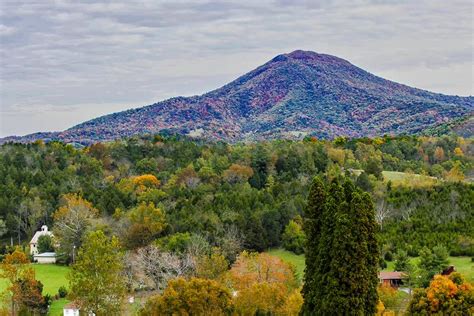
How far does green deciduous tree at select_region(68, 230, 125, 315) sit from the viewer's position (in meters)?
29.7

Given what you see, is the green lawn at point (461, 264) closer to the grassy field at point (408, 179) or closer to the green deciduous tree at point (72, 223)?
the grassy field at point (408, 179)

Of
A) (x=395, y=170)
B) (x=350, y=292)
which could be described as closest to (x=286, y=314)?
(x=350, y=292)

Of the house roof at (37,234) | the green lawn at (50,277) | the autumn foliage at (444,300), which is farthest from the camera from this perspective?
the house roof at (37,234)

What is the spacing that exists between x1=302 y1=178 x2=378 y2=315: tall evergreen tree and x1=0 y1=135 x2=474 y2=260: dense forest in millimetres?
24339

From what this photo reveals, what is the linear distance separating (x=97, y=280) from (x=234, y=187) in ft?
140

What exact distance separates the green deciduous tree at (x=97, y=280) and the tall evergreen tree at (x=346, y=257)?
895cm

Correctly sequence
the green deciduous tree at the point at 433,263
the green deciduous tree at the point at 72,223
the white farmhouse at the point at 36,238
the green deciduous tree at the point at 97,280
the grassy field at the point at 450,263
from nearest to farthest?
the green deciduous tree at the point at 97,280, the green deciduous tree at the point at 433,263, the grassy field at the point at 450,263, the green deciduous tree at the point at 72,223, the white farmhouse at the point at 36,238

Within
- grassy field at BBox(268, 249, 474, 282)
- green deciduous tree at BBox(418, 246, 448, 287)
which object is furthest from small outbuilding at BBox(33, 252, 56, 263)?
green deciduous tree at BBox(418, 246, 448, 287)

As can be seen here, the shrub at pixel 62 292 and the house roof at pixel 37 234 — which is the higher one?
the house roof at pixel 37 234

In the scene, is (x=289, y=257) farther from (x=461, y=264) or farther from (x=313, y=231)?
(x=313, y=231)

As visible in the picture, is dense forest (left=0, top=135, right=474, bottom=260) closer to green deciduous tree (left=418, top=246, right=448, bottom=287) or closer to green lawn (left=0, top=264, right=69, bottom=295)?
green lawn (left=0, top=264, right=69, bottom=295)

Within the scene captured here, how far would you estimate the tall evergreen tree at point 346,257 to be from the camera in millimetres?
24188

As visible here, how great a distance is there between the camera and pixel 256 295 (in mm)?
32188

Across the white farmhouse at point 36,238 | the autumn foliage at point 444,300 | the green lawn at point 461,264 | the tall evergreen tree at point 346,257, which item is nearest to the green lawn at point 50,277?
the white farmhouse at point 36,238
